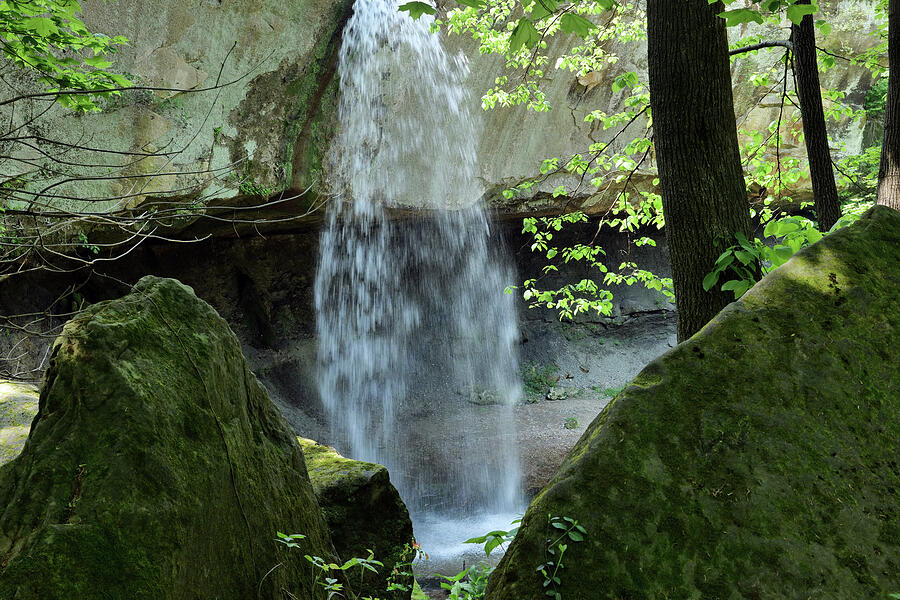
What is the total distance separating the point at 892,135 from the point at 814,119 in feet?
1.80

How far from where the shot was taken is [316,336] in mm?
11273

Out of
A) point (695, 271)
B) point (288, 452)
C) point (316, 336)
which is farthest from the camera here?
point (316, 336)

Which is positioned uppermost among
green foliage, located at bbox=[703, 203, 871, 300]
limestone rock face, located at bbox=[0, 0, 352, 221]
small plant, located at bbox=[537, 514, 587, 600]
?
limestone rock face, located at bbox=[0, 0, 352, 221]

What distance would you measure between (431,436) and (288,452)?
709 cm

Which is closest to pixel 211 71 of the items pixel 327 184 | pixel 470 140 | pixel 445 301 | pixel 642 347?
pixel 327 184

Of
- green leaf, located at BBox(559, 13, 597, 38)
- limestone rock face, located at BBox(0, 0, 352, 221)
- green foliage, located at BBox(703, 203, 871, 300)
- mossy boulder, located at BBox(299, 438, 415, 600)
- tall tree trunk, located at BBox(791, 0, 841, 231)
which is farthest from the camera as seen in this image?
limestone rock face, located at BBox(0, 0, 352, 221)

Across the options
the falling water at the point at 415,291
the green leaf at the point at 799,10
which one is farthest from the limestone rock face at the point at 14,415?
the falling water at the point at 415,291

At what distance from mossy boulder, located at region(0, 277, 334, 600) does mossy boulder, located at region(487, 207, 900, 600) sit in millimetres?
790

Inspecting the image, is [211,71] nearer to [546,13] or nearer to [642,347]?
[546,13]

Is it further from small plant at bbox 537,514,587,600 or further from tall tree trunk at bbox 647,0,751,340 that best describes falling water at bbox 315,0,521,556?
small plant at bbox 537,514,587,600

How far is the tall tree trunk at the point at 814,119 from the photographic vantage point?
3803mm

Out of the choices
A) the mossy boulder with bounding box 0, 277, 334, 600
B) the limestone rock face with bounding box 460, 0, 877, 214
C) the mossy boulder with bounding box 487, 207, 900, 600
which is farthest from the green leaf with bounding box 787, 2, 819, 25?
the limestone rock face with bounding box 460, 0, 877, 214

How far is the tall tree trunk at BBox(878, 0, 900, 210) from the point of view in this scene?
3.29m

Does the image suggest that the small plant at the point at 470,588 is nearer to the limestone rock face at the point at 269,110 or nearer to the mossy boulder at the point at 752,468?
the mossy boulder at the point at 752,468
